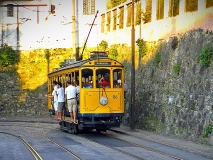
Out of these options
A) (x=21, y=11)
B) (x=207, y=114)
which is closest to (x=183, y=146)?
(x=207, y=114)

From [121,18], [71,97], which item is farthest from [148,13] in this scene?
[71,97]

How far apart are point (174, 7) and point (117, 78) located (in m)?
4.70

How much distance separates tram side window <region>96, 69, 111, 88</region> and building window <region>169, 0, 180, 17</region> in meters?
4.60

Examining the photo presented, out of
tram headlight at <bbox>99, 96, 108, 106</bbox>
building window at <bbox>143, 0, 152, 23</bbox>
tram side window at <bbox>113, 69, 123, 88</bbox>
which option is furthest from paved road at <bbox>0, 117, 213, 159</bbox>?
building window at <bbox>143, 0, 152, 23</bbox>

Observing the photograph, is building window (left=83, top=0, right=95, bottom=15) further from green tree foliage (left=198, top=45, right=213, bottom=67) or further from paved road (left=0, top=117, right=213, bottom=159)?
green tree foliage (left=198, top=45, right=213, bottom=67)

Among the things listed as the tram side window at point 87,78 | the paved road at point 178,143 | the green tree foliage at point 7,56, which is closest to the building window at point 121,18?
the green tree foliage at point 7,56

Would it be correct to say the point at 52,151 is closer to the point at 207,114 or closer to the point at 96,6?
the point at 207,114

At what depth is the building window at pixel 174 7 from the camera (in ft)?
78.5

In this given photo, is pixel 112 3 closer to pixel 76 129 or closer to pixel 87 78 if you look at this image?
pixel 76 129

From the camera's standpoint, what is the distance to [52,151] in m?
16.2

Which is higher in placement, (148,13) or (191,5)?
(148,13)

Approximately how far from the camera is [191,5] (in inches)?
870

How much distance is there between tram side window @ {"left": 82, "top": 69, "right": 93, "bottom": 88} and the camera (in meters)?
22.1

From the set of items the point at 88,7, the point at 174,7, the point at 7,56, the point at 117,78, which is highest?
the point at 88,7
